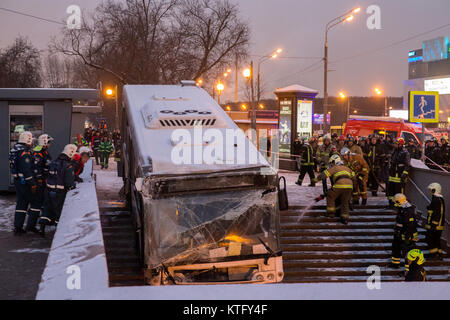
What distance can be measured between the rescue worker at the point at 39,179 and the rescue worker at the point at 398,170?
8.76 metres

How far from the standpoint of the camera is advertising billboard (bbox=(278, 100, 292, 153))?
25.6 m

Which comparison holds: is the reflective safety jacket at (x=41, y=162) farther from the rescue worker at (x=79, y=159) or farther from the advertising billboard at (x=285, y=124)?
the advertising billboard at (x=285, y=124)

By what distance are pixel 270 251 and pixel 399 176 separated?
7.72m

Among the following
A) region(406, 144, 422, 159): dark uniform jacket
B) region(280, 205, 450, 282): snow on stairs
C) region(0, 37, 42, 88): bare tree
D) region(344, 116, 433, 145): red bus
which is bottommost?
region(280, 205, 450, 282): snow on stairs

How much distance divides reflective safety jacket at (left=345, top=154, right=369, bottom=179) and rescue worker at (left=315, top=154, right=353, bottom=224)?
1.58 meters

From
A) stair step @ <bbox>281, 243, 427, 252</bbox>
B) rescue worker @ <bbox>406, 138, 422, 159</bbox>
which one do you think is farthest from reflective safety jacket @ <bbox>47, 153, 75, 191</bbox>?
rescue worker @ <bbox>406, 138, 422, 159</bbox>

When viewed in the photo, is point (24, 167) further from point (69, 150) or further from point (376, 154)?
point (376, 154)

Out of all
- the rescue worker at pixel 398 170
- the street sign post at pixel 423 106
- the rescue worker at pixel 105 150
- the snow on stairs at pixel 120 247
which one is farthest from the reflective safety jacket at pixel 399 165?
the rescue worker at pixel 105 150

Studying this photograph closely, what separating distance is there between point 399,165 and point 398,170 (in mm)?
136

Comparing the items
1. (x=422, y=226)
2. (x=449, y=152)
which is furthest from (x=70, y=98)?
(x=449, y=152)

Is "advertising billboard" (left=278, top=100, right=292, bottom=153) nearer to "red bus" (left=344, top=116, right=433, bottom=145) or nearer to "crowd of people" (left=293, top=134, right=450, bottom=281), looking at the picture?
"crowd of people" (left=293, top=134, right=450, bottom=281)

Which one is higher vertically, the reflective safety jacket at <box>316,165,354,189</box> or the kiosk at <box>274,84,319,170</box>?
the kiosk at <box>274,84,319,170</box>
